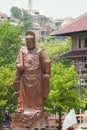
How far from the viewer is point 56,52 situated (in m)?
80.2

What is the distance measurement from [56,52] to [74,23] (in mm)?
35137

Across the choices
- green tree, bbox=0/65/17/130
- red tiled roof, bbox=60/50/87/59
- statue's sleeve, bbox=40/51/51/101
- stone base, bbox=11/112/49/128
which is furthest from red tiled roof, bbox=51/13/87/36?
stone base, bbox=11/112/49/128

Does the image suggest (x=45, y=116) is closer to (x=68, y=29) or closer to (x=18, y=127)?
(x=18, y=127)

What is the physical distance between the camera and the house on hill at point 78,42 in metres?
43.3

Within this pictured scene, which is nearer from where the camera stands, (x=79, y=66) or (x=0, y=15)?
(x=79, y=66)

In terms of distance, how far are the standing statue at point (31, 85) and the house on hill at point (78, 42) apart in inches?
991

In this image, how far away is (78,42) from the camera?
45.9 m

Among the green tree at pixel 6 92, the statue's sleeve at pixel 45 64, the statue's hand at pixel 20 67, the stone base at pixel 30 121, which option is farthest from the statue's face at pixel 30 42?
the green tree at pixel 6 92

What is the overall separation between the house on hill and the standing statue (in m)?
25.2

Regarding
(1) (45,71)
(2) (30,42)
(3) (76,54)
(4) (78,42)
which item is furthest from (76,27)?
(1) (45,71)

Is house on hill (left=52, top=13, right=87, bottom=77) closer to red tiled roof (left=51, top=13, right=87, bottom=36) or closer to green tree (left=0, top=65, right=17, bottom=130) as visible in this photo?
red tiled roof (left=51, top=13, right=87, bottom=36)

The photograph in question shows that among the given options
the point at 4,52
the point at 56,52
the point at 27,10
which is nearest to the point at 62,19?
the point at 27,10

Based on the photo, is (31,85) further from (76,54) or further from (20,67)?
(76,54)

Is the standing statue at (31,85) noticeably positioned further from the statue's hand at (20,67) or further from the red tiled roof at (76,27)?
the red tiled roof at (76,27)
